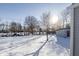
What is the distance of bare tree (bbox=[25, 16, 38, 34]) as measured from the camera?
574 centimetres

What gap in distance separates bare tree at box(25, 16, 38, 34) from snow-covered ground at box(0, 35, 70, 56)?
162 millimetres

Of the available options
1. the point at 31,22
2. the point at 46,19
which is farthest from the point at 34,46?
the point at 46,19

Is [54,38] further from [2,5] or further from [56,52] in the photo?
[2,5]

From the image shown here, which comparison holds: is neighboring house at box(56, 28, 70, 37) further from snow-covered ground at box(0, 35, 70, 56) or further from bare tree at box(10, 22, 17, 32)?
bare tree at box(10, 22, 17, 32)

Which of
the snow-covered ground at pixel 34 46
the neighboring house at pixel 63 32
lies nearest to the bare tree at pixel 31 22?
the snow-covered ground at pixel 34 46

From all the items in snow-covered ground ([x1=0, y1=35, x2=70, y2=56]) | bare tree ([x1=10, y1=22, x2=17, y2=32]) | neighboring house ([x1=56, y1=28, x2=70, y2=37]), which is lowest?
snow-covered ground ([x1=0, y1=35, x2=70, y2=56])

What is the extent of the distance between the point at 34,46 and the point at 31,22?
489 mm

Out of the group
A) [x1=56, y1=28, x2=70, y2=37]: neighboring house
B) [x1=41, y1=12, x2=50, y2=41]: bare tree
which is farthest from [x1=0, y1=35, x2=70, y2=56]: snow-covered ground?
[x1=41, y1=12, x2=50, y2=41]: bare tree

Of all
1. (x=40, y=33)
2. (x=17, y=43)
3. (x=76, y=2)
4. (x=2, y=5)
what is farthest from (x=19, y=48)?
(x=76, y=2)

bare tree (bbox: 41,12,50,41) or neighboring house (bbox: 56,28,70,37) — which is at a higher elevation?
bare tree (bbox: 41,12,50,41)

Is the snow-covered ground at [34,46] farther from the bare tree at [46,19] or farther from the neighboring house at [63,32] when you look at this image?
the bare tree at [46,19]

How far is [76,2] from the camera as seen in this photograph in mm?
5641

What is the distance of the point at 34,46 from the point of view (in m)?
5.78

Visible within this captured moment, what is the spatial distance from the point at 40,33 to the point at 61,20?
1.65 feet
